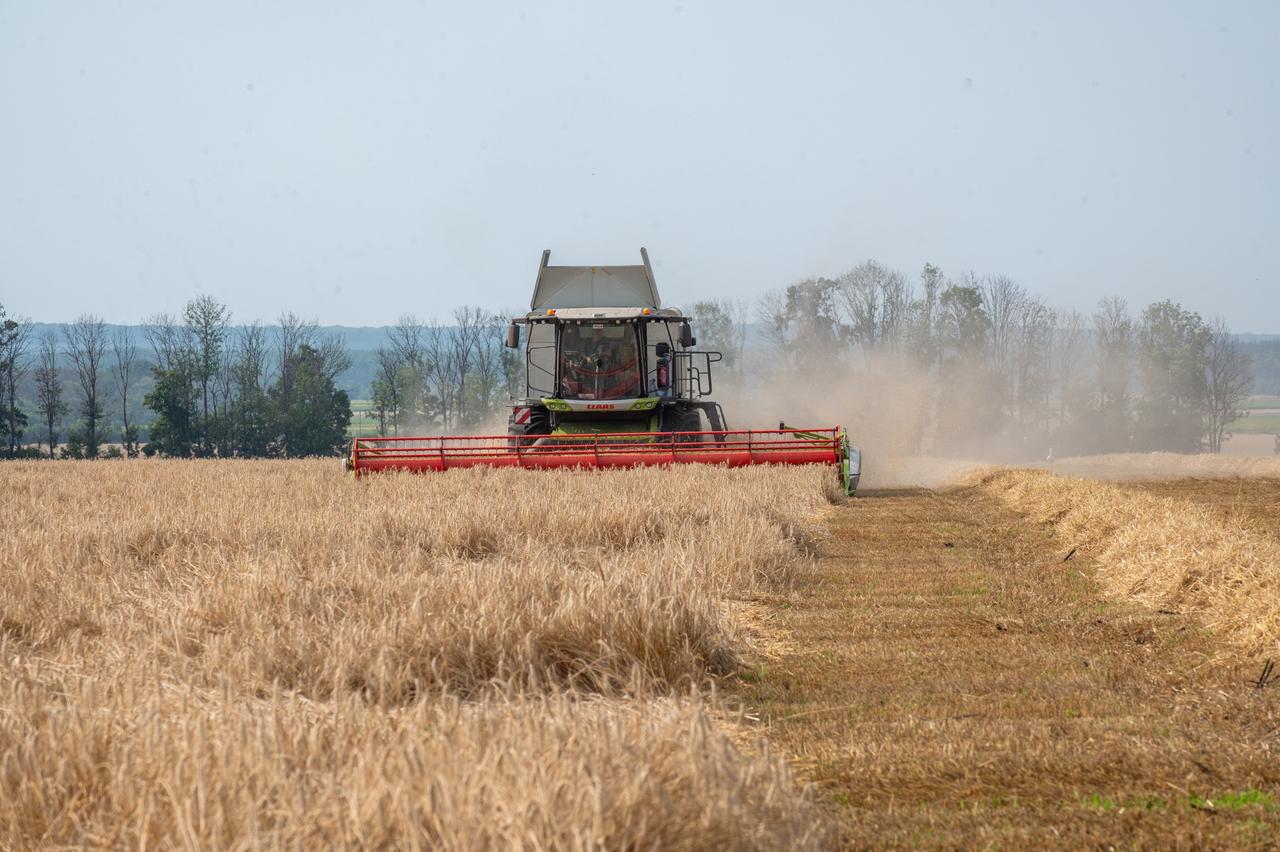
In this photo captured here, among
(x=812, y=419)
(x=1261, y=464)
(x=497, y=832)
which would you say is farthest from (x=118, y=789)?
(x=812, y=419)

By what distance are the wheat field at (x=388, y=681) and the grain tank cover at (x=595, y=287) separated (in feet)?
32.3

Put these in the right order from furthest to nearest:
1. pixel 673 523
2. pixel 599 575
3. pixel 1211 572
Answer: pixel 673 523, pixel 1211 572, pixel 599 575

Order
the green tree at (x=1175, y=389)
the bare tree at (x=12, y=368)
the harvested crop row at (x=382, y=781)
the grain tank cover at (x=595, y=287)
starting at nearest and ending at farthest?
the harvested crop row at (x=382, y=781) → the grain tank cover at (x=595, y=287) → the bare tree at (x=12, y=368) → the green tree at (x=1175, y=389)

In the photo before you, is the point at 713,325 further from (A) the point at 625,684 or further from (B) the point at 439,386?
(A) the point at 625,684

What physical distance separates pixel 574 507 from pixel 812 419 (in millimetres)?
30583

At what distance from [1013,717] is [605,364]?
1482 centimetres

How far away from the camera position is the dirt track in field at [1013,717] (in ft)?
11.1

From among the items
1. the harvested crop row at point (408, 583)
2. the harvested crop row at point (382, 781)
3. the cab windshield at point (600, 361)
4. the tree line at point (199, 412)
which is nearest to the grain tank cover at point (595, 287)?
the cab windshield at point (600, 361)

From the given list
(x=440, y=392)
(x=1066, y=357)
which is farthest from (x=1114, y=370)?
(x=440, y=392)

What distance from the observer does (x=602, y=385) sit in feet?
62.8

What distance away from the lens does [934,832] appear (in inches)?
130

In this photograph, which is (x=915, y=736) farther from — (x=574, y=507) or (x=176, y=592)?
(x=574, y=507)

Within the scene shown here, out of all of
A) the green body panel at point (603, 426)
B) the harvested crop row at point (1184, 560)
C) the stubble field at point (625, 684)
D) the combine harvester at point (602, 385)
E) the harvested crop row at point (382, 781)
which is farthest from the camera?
the green body panel at point (603, 426)

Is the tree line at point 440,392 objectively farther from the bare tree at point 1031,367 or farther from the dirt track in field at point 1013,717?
the dirt track in field at point 1013,717
